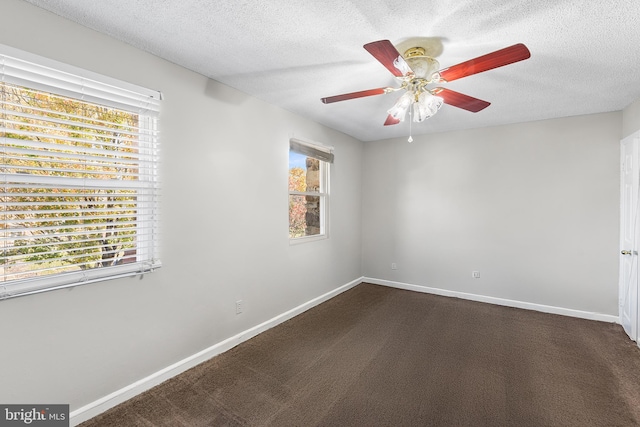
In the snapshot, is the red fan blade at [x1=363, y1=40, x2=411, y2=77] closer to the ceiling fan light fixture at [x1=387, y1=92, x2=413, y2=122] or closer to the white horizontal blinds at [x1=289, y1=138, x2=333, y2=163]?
the ceiling fan light fixture at [x1=387, y1=92, x2=413, y2=122]

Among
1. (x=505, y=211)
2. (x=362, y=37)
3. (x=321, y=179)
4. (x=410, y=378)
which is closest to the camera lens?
(x=362, y=37)

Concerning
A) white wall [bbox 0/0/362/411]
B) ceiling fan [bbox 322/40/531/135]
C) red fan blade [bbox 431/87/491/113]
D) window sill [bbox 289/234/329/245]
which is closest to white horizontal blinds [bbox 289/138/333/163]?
white wall [bbox 0/0/362/411]

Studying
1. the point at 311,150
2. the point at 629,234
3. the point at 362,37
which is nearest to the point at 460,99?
the point at 362,37

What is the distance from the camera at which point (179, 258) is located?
240 centimetres

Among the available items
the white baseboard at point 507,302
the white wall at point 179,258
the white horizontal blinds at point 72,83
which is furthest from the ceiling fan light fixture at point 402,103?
the white baseboard at point 507,302

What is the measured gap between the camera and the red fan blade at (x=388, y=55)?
1.50 metres

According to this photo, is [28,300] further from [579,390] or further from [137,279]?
[579,390]

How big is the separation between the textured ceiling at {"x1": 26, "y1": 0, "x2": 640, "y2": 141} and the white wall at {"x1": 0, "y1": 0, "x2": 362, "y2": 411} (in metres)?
0.20

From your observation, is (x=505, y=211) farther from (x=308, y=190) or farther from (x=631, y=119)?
(x=308, y=190)

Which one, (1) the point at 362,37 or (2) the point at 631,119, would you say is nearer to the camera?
(1) the point at 362,37

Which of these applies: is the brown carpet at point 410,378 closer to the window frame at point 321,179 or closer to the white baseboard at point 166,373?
the white baseboard at point 166,373

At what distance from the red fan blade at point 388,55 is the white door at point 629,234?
9.33ft

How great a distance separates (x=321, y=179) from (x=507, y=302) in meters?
3.00

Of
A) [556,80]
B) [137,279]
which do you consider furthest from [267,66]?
[556,80]
